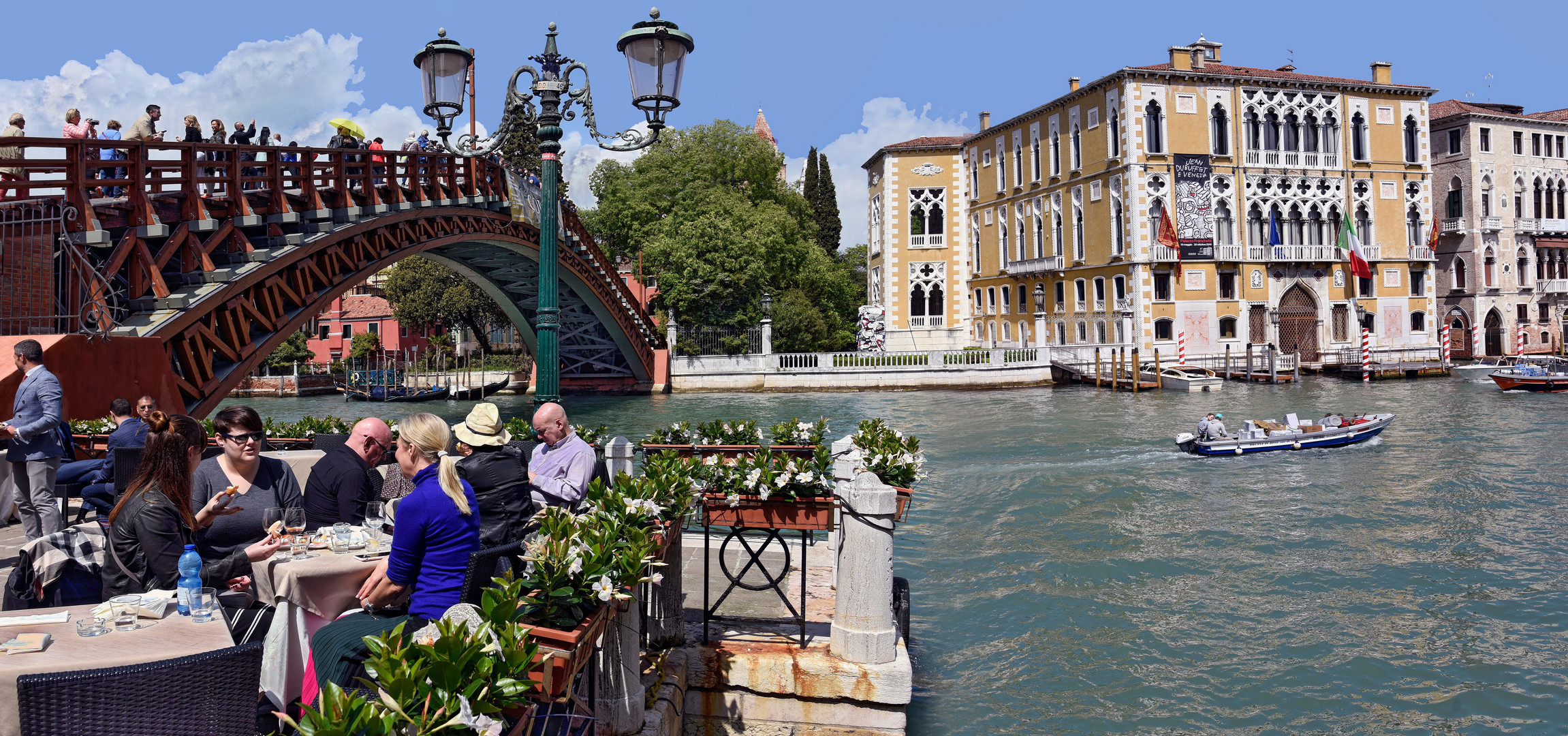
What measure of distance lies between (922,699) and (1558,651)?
4.88m

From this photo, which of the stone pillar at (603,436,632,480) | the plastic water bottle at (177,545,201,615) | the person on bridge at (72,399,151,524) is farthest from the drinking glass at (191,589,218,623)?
the person on bridge at (72,399,151,524)

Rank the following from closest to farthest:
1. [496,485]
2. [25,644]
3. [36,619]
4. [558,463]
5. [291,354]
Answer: [25,644] < [36,619] < [496,485] < [558,463] < [291,354]

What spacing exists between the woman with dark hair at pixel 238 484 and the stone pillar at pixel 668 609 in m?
1.59

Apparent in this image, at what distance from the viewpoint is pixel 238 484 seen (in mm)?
4160

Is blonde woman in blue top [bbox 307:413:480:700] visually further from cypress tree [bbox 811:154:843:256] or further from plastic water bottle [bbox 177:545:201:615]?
Result: cypress tree [bbox 811:154:843:256]

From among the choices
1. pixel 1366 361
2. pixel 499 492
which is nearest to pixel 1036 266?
pixel 1366 361

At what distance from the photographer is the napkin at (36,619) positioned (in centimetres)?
287

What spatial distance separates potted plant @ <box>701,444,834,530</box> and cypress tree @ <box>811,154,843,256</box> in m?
46.7

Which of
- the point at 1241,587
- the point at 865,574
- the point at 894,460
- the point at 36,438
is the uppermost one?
the point at 36,438

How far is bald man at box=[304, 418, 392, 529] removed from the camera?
484 centimetres

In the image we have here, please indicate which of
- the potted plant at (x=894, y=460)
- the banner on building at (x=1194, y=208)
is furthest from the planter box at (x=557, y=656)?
the banner on building at (x=1194, y=208)

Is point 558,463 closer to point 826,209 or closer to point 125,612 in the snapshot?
point 125,612

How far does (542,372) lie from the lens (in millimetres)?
6746

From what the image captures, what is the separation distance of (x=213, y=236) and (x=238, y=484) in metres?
8.59
